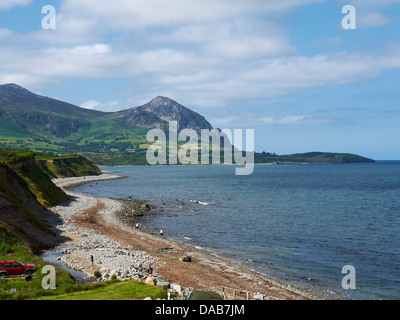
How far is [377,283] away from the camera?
117ft

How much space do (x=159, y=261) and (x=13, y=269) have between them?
17.5m

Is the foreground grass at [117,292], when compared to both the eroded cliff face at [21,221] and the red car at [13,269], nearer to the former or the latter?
the red car at [13,269]

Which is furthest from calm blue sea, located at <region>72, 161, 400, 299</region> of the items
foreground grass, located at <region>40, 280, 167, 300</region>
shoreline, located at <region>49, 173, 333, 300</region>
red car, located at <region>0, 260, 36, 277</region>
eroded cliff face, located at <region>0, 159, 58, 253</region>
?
red car, located at <region>0, 260, 36, 277</region>

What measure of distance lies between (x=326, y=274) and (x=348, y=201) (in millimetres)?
73323

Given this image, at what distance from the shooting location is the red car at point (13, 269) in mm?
28781

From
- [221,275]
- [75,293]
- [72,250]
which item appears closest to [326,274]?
[221,275]

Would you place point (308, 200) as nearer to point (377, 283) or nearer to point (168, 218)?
point (168, 218)

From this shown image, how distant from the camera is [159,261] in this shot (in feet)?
138

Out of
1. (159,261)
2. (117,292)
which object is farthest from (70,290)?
(159,261)

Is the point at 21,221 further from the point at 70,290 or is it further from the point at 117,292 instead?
the point at 117,292

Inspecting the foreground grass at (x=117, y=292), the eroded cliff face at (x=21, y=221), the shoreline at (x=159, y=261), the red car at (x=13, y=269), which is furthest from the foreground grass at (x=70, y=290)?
the eroded cliff face at (x=21, y=221)
